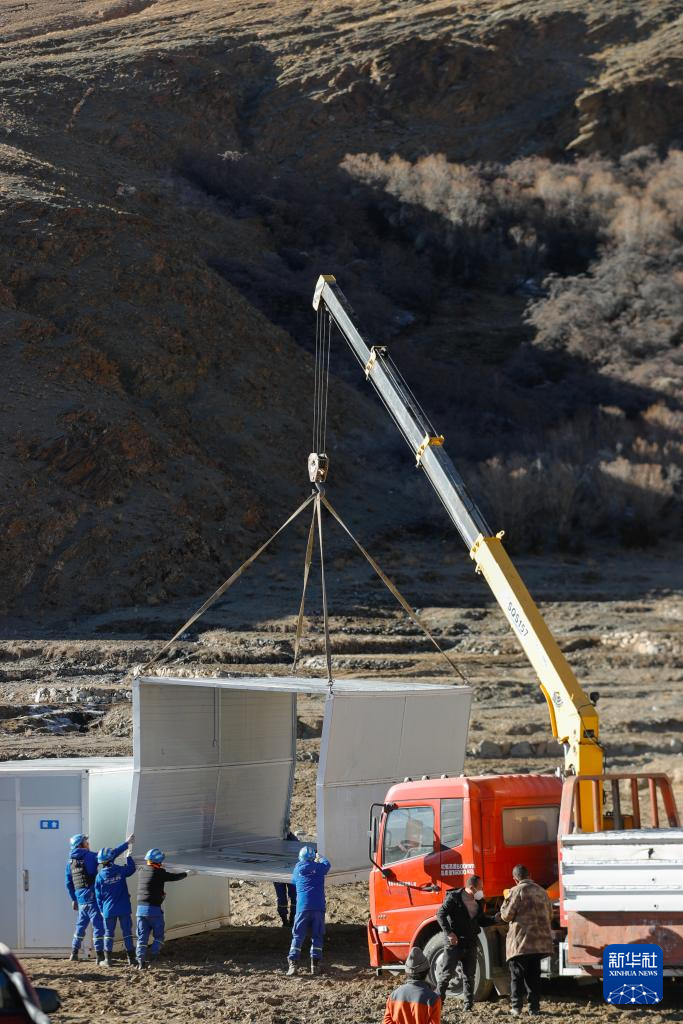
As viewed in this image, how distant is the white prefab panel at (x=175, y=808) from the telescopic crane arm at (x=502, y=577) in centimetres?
386

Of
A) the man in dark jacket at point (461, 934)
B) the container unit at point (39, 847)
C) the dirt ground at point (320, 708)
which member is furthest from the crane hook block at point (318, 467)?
the man in dark jacket at point (461, 934)

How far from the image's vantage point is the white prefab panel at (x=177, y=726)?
45.5 feet

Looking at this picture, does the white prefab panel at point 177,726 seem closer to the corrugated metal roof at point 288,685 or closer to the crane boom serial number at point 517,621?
the corrugated metal roof at point 288,685

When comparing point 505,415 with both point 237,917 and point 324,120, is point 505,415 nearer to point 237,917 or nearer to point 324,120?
point 324,120

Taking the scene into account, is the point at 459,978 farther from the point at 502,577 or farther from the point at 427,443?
the point at 427,443

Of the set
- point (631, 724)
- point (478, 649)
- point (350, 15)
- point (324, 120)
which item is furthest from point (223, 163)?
point (631, 724)

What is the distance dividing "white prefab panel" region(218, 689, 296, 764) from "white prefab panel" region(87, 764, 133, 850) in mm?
1581

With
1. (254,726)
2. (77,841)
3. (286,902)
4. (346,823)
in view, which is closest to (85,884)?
(77,841)

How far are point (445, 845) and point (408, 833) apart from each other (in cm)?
42

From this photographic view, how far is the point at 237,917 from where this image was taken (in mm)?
15570

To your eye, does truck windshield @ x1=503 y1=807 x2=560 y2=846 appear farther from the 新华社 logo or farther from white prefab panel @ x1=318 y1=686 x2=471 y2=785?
white prefab panel @ x1=318 y1=686 x2=471 y2=785

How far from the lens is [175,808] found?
46.8 ft

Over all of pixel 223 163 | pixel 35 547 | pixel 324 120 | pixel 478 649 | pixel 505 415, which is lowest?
pixel 478 649

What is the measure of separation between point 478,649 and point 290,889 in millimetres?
20171
